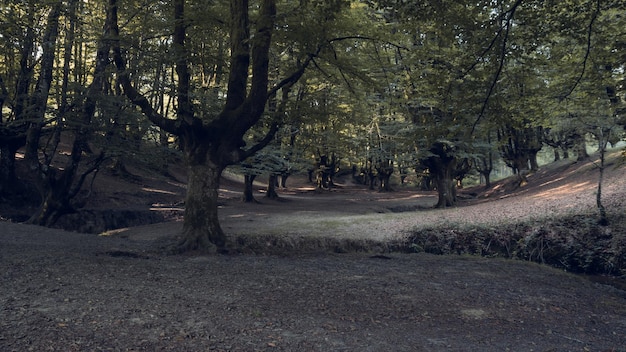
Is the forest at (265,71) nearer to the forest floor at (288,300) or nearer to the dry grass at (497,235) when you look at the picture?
the dry grass at (497,235)

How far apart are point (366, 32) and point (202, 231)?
7040 mm

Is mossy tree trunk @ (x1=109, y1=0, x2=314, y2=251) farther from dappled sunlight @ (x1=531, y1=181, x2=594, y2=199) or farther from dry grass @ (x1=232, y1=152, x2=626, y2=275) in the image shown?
dappled sunlight @ (x1=531, y1=181, x2=594, y2=199)

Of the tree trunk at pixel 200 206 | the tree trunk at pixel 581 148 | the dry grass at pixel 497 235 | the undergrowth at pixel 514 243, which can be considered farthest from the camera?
the tree trunk at pixel 581 148

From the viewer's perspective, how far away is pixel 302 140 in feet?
98.7

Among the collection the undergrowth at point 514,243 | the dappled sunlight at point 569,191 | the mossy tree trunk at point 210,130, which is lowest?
the undergrowth at point 514,243

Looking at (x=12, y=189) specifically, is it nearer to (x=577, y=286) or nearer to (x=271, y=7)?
(x=271, y=7)

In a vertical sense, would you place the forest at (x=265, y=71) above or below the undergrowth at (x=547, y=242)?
above

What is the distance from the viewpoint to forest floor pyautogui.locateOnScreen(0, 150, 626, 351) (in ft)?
16.3

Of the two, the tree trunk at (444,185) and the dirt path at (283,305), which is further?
the tree trunk at (444,185)

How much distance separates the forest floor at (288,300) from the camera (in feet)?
16.3

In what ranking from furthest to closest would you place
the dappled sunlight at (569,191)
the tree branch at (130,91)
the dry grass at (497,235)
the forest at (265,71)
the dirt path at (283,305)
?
1. the dappled sunlight at (569,191)
2. the dry grass at (497,235)
3. the tree branch at (130,91)
4. the forest at (265,71)
5. the dirt path at (283,305)

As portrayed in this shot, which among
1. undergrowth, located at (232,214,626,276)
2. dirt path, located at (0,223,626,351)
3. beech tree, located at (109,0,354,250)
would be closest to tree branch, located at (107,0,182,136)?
beech tree, located at (109,0,354,250)

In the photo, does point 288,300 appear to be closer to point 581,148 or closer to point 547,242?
point 547,242

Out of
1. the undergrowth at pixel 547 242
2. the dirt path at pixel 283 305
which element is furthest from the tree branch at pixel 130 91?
the undergrowth at pixel 547 242
